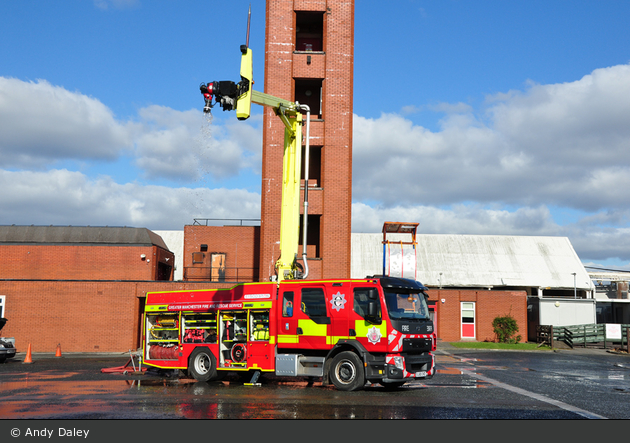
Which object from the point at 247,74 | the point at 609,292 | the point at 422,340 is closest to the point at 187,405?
the point at 422,340

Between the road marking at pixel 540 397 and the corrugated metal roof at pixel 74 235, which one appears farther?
the corrugated metal roof at pixel 74 235

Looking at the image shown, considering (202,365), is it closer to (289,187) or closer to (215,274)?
(289,187)

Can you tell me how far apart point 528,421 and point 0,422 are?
899cm

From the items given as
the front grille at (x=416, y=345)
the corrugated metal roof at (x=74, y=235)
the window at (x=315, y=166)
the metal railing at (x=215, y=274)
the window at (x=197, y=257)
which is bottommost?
the front grille at (x=416, y=345)

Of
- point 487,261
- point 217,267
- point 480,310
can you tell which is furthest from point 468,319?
point 217,267

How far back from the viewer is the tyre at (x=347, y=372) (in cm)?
1332

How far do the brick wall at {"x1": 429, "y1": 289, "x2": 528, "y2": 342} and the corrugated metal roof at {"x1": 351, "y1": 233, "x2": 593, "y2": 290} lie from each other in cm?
689

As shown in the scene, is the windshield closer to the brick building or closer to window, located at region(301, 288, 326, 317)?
window, located at region(301, 288, 326, 317)

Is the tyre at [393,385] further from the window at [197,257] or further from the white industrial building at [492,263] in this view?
the white industrial building at [492,263]

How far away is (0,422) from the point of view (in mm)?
9188

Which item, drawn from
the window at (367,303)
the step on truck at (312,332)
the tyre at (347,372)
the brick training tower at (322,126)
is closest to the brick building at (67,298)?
the brick training tower at (322,126)

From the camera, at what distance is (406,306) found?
14.0m

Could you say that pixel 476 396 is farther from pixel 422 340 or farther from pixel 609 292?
pixel 609 292

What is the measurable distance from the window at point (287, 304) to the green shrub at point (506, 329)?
80.4 feet
